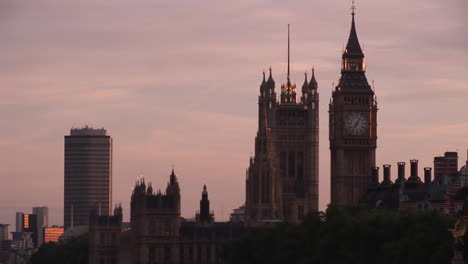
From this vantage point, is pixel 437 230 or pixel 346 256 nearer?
pixel 437 230

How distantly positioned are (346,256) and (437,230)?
70.9ft

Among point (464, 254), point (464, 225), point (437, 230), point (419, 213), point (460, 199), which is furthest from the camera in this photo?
point (460, 199)

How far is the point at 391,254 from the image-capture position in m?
173

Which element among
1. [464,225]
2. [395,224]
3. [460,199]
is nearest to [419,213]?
[395,224]

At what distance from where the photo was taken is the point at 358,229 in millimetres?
189750

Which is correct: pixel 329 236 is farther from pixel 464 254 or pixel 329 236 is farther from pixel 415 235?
pixel 464 254

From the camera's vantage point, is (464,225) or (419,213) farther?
(419,213)

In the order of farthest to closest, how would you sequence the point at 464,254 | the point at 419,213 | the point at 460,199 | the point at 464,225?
1. the point at 460,199
2. the point at 419,213
3. the point at 464,254
4. the point at 464,225

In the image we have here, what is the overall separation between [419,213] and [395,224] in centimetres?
308

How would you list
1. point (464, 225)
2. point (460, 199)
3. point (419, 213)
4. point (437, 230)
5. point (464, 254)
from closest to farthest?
1. point (464, 225)
2. point (464, 254)
3. point (437, 230)
4. point (419, 213)
5. point (460, 199)

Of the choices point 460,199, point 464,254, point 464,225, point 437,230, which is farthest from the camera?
point 460,199

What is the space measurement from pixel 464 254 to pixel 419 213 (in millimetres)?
22871

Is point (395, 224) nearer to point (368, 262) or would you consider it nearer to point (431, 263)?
point (368, 262)

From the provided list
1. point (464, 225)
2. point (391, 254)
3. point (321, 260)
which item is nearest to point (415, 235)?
point (391, 254)
